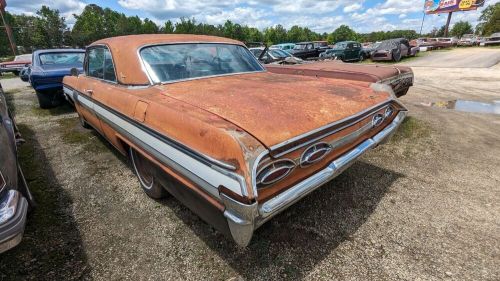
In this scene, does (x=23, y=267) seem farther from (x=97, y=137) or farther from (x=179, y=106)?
(x=97, y=137)

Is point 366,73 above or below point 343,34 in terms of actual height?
below

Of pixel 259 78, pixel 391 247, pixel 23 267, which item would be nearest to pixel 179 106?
pixel 259 78

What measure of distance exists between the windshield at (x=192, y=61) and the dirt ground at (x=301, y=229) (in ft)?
4.15

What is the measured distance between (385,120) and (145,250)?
2431 mm

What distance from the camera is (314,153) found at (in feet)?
6.03

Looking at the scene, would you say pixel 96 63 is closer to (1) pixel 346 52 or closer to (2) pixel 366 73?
(2) pixel 366 73

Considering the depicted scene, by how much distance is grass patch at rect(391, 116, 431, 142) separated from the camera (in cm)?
431

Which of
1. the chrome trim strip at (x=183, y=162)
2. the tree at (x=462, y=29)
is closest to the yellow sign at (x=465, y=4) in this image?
the chrome trim strip at (x=183, y=162)

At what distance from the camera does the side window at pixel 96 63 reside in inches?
132

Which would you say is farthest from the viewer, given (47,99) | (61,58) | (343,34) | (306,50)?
(343,34)

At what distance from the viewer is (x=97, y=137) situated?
185 inches

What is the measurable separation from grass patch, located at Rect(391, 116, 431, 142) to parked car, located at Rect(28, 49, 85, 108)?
21.5 feet

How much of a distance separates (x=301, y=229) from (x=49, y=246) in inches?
79.3

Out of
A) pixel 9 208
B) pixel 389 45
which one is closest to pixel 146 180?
pixel 9 208
